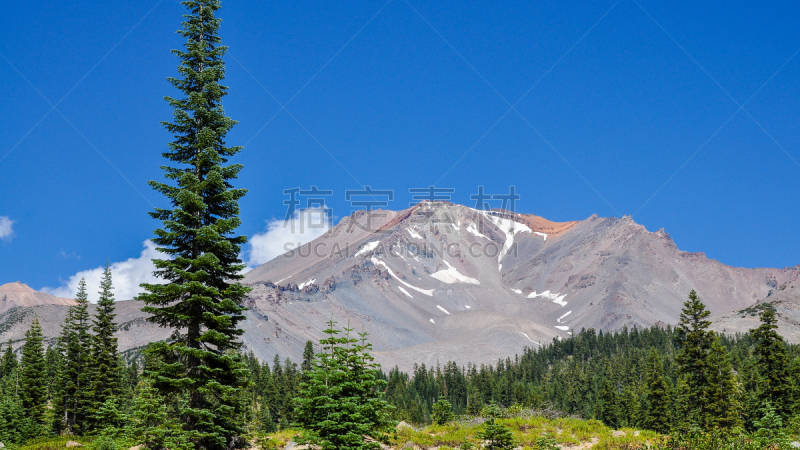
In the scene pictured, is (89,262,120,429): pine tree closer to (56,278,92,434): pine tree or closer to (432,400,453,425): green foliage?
(56,278,92,434): pine tree

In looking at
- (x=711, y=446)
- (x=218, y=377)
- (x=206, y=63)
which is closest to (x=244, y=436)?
(x=218, y=377)

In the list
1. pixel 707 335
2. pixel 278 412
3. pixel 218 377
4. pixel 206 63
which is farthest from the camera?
pixel 278 412

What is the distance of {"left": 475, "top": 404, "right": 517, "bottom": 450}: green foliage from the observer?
2247 cm

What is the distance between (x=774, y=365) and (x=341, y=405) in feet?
167

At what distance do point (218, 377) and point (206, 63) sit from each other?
13.1 meters

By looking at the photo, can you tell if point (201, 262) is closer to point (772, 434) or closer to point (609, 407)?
point (772, 434)

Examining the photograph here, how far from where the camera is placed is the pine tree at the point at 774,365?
5253cm

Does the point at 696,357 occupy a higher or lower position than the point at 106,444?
higher

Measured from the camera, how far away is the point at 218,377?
21359 millimetres

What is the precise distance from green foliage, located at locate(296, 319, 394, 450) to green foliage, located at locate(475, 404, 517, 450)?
397 cm

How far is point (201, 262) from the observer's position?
67.6ft

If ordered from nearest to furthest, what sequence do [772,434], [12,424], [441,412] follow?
[772,434] < [441,412] < [12,424]

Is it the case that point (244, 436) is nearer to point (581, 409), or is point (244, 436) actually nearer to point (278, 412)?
point (278, 412)

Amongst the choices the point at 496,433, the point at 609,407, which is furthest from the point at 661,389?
the point at 496,433
